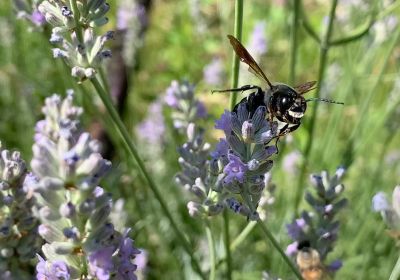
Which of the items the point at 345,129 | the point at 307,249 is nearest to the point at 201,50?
the point at 345,129

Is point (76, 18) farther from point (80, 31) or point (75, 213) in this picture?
point (75, 213)

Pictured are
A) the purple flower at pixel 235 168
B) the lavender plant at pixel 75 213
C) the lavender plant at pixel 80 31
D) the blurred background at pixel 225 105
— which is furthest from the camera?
the blurred background at pixel 225 105

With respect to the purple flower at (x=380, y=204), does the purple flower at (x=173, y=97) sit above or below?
above

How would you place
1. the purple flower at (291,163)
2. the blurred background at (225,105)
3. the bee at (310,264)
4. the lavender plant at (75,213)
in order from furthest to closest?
the purple flower at (291,163)
the blurred background at (225,105)
the bee at (310,264)
the lavender plant at (75,213)

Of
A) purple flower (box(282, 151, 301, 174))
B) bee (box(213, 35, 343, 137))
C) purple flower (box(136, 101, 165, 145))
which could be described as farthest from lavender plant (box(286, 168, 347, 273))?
purple flower (box(282, 151, 301, 174))

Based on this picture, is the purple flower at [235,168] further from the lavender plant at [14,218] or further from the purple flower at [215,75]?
the purple flower at [215,75]

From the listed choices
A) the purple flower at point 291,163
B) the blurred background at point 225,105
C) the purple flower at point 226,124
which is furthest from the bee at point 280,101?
the purple flower at point 291,163
